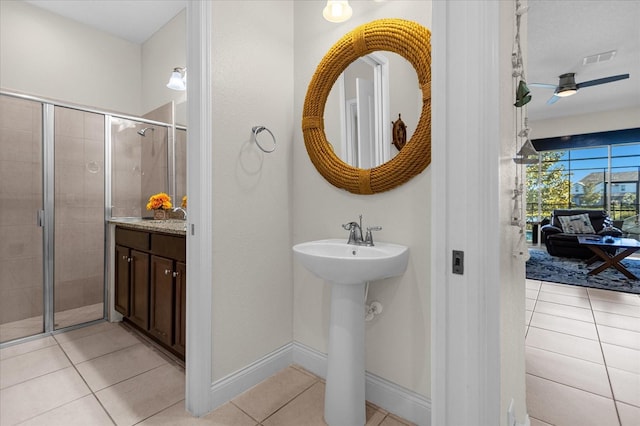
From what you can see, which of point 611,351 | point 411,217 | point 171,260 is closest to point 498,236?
point 411,217

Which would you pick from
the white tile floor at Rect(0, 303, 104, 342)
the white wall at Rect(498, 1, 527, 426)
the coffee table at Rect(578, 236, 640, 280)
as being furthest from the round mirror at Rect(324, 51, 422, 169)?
Answer: the coffee table at Rect(578, 236, 640, 280)

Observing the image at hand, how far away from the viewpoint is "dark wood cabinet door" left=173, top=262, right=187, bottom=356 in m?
1.84

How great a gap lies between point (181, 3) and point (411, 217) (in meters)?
2.97

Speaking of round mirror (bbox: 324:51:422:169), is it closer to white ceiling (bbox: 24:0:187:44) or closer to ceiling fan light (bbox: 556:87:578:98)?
white ceiling (bbox: 24:0:187:44)

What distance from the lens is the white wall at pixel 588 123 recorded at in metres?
5.93

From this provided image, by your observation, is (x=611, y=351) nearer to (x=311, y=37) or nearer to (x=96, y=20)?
(x=311, y=37)

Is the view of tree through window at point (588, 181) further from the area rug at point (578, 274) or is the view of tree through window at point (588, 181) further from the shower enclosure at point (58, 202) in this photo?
the shower enclosure at point (58, 202)

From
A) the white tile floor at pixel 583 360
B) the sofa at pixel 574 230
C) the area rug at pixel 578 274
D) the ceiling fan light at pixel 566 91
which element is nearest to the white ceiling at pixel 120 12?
the white tile floor at pixel 583 360

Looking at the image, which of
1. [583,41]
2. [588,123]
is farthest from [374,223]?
[588,123]

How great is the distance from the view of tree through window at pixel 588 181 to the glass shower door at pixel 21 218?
7342 millimetres

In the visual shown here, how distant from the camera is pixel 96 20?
9.90 ft

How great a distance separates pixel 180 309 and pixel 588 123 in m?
8.15

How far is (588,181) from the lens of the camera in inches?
263

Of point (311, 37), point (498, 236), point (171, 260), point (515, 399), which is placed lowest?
point (515, 399)
